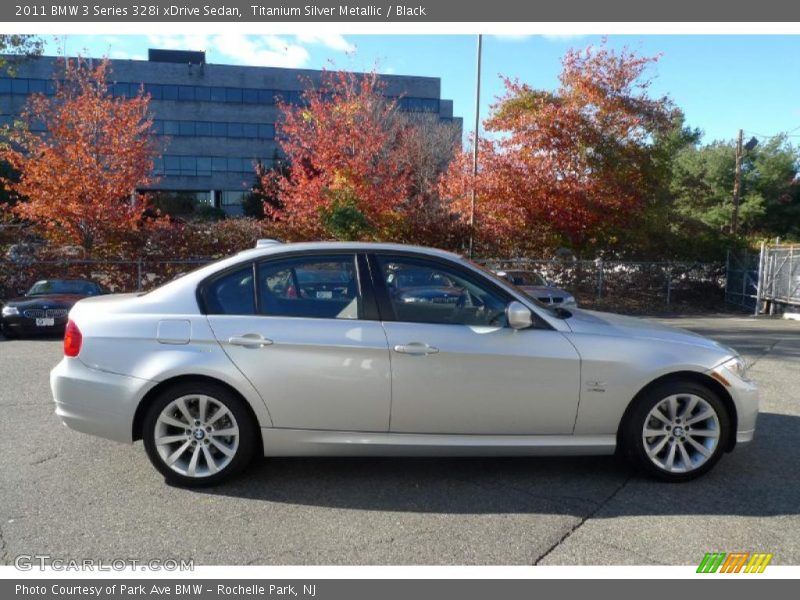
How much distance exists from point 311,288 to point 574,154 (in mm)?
15749

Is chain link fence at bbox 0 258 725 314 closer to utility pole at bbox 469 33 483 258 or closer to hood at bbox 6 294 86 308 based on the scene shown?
utility pole at bbox 469 33 483 258

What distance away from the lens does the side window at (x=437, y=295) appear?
4.36m

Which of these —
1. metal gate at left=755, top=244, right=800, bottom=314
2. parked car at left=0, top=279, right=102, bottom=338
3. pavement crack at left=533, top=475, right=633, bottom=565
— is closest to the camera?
pavement crack at left=533, top=475, right=633, bottom=565

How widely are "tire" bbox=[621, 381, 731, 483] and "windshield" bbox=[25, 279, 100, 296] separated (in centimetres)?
1134

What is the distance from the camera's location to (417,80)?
2146 inches

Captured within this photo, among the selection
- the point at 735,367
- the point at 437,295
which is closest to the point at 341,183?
the point at 437,295

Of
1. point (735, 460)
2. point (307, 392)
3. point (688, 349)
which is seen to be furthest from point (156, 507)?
point (735, 460)

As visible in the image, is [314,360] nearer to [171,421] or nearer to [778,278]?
[171,421]

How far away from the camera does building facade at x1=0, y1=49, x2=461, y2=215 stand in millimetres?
53219

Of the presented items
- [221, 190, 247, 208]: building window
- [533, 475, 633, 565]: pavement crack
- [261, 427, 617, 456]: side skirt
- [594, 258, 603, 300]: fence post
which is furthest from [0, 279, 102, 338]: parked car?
[221, 190, 247, 208]: building window

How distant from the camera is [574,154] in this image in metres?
18.5

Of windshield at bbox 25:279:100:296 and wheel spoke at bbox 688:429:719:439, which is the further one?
windshield at bbox 25:279:100:296

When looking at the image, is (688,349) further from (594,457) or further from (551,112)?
(551,112)

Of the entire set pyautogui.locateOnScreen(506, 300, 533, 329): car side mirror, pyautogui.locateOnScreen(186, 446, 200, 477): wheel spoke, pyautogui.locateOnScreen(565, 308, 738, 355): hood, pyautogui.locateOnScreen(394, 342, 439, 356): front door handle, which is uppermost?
pyautogui.locateOnScreen(506, 300, 533, 329): car side mirror
